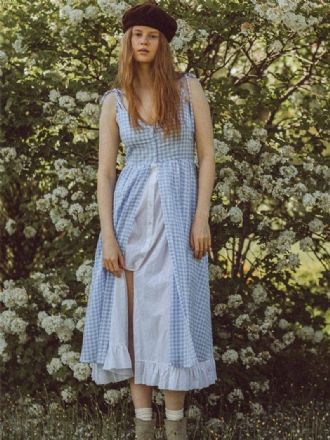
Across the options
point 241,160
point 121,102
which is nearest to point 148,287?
point 121,102

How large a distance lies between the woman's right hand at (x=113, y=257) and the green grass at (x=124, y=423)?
89 cm

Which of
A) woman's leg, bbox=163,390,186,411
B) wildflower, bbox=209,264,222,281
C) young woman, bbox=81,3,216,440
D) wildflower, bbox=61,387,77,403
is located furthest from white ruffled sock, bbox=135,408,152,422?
wildflower, bbox=209,264,222,281

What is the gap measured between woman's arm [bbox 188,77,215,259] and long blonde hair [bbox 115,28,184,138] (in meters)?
0.08

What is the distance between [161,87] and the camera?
2.92m

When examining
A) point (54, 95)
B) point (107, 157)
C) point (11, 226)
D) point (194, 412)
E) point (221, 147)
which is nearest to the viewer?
point (107, 157)

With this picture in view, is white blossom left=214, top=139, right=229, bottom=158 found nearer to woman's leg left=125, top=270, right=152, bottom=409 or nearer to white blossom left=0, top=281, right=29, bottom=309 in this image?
woman's leg left=125, top=270, right=152, bottom=409

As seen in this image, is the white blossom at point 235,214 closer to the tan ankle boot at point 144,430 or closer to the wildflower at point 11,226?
the tan ankle boot at point 144,430

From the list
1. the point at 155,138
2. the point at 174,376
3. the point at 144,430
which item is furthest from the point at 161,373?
the point at 155,138

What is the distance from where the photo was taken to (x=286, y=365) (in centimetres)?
414

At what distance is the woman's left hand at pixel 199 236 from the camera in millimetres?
2916

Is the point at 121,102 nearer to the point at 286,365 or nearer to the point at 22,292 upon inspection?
the point at 22,292

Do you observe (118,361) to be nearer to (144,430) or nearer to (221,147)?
(144,430)

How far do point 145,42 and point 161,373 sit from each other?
4.04 feet

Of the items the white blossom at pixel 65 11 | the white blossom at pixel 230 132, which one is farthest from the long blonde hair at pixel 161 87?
the white blossom at pixel 65 11
